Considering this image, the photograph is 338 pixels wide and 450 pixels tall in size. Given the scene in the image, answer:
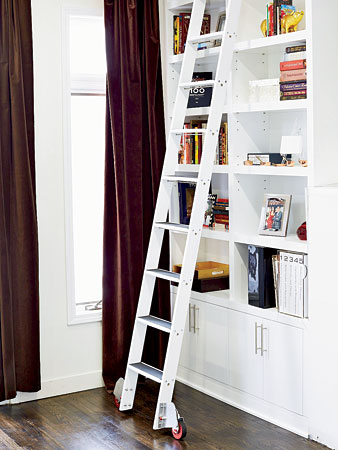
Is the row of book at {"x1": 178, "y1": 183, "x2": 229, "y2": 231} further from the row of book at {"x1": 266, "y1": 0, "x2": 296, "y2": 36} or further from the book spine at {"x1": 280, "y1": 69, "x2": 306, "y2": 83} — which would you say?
the row of book at {"x1": 266, "y1": 0, "x2": 296, "y2": 36}

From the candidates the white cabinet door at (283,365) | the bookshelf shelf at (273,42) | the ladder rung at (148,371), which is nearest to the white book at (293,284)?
the white cabinet door at (283,365)

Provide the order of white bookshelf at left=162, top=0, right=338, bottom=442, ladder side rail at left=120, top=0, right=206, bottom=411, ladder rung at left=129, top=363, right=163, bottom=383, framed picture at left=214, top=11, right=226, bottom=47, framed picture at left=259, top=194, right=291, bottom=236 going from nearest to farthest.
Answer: white bookshelf at left=162, top=0, right=338, bottom=442
ladder rung at left=129, top=363, right=163, bottom=383
framed picture at left=259, top=194, right=291, bottom=236
ladder side rail at left=120, top=0, right=206, bottom=411
framed picture at left=214, top=11, right=226, bottom=47

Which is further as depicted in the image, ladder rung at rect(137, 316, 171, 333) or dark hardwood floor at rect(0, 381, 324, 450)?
ladder rung at rect(137, 316, 171, 333)

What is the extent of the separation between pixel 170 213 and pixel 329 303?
1.47m

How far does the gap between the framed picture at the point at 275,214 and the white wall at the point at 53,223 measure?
123cm

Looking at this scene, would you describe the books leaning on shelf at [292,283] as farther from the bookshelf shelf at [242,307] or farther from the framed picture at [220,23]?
the framed picture at [220,23]

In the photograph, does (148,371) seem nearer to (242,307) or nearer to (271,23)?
(242,307)

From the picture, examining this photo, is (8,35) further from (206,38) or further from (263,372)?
(263,372)

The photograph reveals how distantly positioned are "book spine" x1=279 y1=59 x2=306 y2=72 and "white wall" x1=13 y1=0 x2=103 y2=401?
129 centimetres

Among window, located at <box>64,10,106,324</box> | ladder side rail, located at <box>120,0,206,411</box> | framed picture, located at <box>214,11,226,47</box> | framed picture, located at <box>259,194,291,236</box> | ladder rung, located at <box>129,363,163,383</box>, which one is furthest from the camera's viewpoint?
window, located at <box>64,10,106,324</box>

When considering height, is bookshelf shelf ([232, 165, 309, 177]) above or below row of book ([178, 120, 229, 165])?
below

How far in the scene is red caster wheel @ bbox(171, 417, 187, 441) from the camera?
3.41 metres

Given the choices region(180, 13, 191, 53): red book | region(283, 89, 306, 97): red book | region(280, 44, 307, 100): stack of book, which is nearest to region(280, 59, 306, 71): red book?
region(280, 44, 307, 100): stack of book

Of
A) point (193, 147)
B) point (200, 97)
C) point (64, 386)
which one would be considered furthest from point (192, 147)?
point (64, 386)
